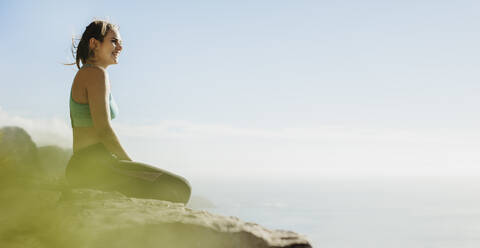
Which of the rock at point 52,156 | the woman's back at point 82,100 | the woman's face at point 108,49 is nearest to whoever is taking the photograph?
the woman's back at point 82,100

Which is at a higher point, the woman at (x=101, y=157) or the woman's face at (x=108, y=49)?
the woman's face at (x=108, y=49)

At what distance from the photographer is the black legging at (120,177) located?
4.98m

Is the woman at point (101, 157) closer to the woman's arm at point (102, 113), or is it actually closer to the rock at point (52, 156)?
the woman's arm at point (102, 113)

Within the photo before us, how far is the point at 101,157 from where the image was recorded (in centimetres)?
505

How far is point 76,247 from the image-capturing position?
121 inches

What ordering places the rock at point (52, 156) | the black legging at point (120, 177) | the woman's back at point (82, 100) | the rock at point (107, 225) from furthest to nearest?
the rock at point (52, 156), the woman's back at point (82, 100), the black legging at point (120, 177), the rock at point (107, 225)

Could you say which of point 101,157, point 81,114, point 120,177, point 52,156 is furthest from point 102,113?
point 52,156

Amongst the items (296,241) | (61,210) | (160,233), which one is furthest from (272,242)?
(61,210)

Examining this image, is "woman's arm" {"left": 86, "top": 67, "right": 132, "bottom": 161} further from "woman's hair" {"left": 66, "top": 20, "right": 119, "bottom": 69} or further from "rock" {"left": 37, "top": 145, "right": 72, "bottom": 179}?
"rock" {"left": 37, "top": 145, "right": 72, "bottom": 179}

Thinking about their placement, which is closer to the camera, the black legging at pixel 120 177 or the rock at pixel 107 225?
the rock at pixel 107 225

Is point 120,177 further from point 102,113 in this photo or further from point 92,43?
point 92,43

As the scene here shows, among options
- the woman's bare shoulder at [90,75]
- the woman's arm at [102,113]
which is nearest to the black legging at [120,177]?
the woman's arm at [102,113]

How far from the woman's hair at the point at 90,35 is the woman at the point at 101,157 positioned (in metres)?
0.31

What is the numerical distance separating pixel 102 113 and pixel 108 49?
3.74 feet
